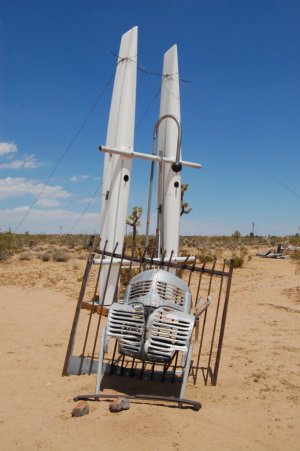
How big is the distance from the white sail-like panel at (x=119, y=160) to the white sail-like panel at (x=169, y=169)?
37.2 inches

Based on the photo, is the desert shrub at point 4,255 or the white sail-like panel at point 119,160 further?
the desert shrub at point 4,255

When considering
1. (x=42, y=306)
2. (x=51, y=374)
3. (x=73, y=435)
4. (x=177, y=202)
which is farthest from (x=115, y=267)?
(x=73, y=435)

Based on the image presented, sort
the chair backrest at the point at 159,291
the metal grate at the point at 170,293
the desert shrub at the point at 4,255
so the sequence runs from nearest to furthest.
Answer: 1. the chair backrest at the point at 159,291
2. the metal grate at the point at 170,293
3. the desert shrub at the point at 4,255

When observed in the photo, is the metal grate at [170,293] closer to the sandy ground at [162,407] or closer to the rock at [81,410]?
the sandy ground at [162,407]

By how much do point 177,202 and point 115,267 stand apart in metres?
2.26

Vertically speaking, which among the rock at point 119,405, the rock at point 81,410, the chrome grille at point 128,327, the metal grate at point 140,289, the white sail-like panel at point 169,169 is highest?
the white sail-like panel at point 169,169

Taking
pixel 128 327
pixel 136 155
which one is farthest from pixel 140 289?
pixel 136 155

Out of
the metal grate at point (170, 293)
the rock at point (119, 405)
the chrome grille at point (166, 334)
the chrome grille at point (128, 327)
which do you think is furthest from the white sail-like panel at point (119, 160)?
the rock at point (119, 405)

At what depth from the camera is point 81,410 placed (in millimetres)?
4012

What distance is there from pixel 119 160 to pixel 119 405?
6353 mm

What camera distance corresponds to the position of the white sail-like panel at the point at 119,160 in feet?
30.4

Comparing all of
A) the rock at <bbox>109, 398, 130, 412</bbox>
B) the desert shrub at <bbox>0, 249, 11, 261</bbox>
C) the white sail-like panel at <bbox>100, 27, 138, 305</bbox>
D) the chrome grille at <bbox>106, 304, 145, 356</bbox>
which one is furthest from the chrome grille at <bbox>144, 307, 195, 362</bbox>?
the desert shrub at <bbox>0, 249, 11, 261</bbox>

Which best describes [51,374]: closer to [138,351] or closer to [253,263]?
[138,351]

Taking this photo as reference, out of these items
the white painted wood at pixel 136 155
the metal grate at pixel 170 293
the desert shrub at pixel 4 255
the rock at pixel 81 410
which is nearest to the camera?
the rock at pixel 81 410
